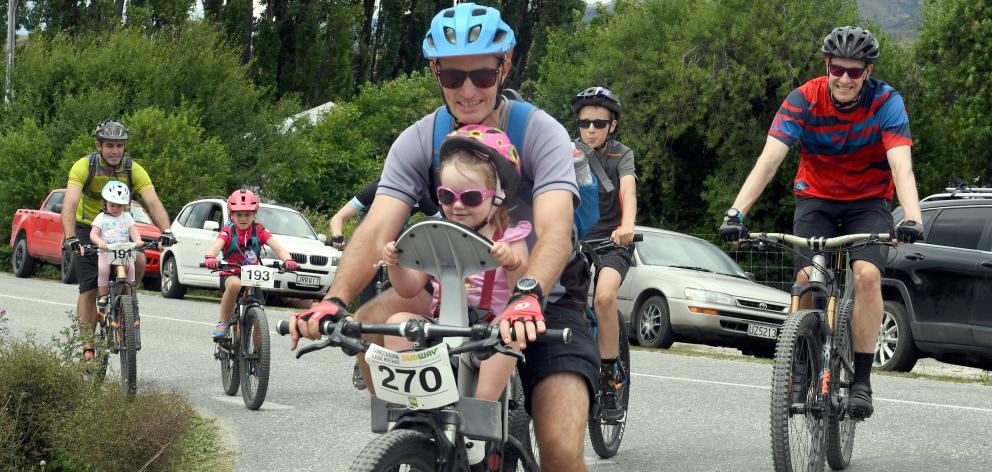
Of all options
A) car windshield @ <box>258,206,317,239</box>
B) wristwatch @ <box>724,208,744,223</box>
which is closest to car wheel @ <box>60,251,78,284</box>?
car windshield @ <box>258,206,317,239</box>

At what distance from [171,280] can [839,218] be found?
1797 cm

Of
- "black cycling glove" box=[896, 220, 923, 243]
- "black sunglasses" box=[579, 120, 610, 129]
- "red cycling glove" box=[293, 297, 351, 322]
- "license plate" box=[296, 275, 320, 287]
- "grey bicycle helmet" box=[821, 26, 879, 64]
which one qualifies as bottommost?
"license plate" box=[296, 275, 320, 287]

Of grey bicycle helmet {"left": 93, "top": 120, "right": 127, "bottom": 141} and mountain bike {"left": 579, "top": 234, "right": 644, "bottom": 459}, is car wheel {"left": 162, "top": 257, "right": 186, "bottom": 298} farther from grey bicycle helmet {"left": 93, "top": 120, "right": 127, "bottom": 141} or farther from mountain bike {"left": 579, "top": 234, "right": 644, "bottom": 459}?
mountain bike {"left": 579, "top": 234, "right": 644, "bottom": 459}

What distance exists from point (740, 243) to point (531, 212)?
2.23 meters

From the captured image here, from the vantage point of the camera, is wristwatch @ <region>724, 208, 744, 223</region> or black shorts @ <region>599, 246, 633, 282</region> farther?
black shorts @ <region>599, 246, 633, 282</region>

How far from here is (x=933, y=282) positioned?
42.7 ft

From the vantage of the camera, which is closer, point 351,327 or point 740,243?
point 351,327

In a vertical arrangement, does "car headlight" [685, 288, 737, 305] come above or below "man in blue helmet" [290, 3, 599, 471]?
below

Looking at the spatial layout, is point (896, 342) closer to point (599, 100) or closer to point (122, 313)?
point (599, 100)

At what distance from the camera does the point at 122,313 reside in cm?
1006

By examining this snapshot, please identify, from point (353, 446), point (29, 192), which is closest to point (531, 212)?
point (353, 446)

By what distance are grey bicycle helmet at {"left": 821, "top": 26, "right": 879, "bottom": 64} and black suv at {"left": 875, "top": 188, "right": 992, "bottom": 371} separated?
600cm

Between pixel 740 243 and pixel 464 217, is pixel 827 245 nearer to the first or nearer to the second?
pixel 740 243

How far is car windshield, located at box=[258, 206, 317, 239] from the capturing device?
73.6 feet
